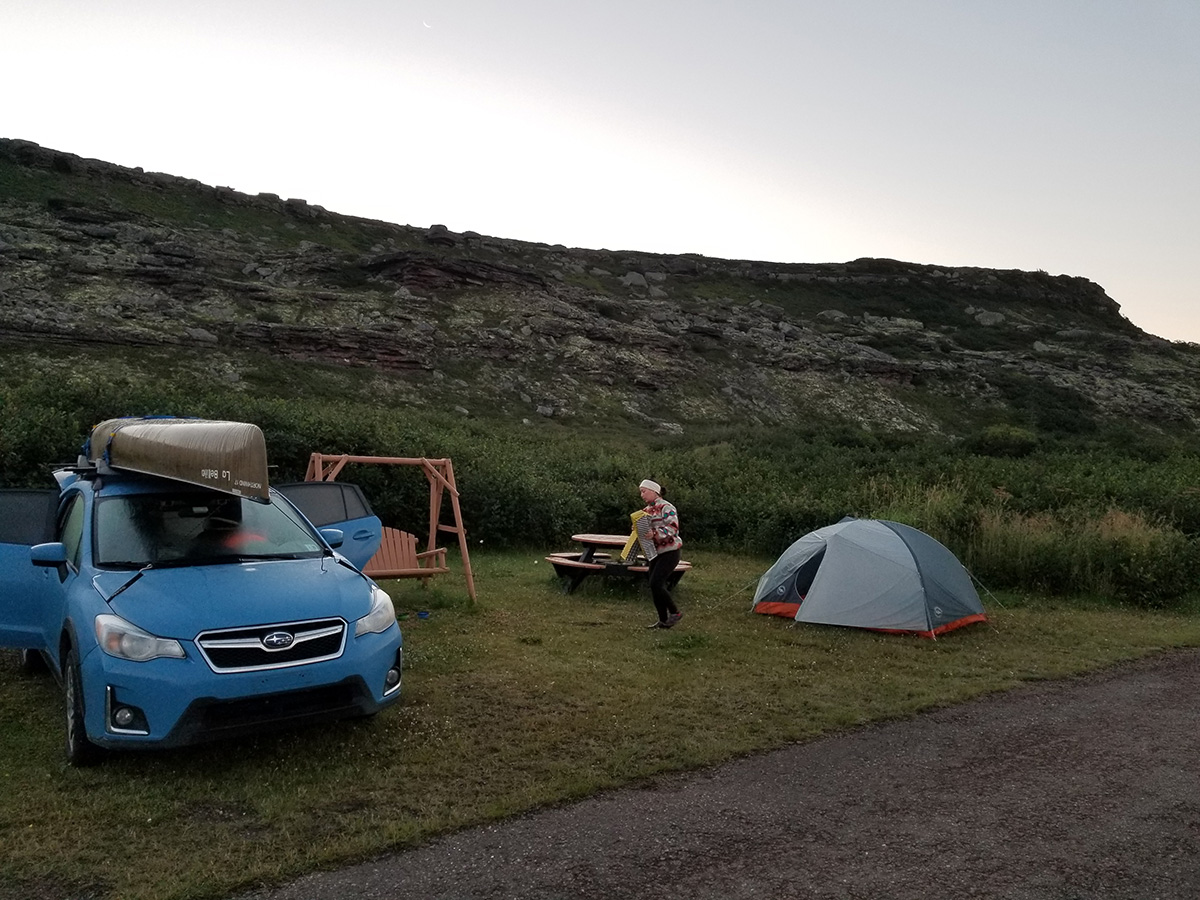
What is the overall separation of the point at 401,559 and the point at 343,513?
7.49 ft

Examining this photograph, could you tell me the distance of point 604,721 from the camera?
23.5ft

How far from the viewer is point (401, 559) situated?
39.9 ft

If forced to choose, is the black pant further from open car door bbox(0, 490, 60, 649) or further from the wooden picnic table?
open car door bbox(0, 490, 60, 649)

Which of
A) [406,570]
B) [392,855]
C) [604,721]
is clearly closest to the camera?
[392,855]

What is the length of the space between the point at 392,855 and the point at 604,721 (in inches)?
104

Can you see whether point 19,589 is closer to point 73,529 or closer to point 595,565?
point 73,529

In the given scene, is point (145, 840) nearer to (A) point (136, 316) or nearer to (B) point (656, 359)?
(A) point (136, 316)

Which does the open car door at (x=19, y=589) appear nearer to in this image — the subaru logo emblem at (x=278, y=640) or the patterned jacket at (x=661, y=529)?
the subaru logo emblem at (x=278, y=640)

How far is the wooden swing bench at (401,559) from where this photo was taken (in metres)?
11.5

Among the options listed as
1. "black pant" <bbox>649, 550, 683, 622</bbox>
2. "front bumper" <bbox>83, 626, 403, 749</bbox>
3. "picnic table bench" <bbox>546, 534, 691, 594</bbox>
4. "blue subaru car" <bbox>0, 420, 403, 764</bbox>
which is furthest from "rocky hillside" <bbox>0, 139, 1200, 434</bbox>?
"front bumper" <bbox>83, 626, 403, 749</bbox>

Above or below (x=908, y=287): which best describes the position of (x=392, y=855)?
below

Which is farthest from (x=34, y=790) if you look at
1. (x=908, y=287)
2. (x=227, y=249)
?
(x=908, y=287)

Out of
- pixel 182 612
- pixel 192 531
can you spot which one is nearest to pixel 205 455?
pixel 192 531

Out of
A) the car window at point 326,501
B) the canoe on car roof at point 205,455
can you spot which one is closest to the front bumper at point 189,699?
the canoe on car roof at point 205,455
